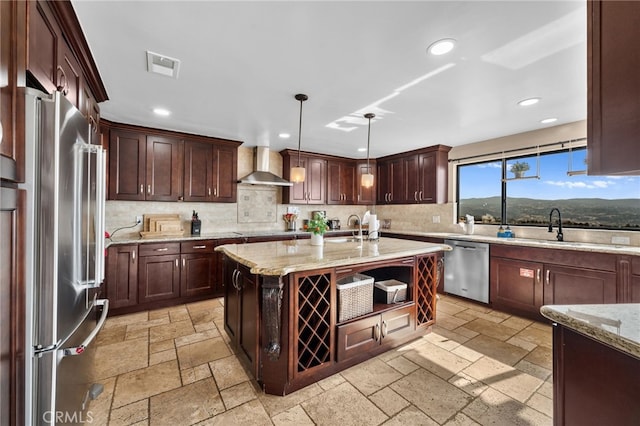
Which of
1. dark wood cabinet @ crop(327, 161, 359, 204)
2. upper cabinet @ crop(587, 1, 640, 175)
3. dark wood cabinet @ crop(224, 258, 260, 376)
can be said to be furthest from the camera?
dark wood cabinet @ crop(327, 161, 359, 204)

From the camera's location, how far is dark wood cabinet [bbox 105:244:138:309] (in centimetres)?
324

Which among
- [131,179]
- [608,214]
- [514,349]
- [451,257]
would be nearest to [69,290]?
[131,179]

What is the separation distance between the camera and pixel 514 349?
254 centimetres

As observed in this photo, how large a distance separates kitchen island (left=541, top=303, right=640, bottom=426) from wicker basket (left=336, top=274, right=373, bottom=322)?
1.31 m

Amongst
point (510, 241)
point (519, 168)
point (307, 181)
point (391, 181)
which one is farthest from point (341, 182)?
point (510, 241)

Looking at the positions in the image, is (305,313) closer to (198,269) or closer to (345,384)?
(345,384)

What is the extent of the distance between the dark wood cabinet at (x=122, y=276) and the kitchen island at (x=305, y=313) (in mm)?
1646

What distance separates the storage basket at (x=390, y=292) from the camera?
2.54 m

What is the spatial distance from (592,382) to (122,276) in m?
4.15

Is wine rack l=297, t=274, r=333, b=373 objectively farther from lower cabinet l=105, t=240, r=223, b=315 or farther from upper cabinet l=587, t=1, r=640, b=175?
lower cabinet l=105, t=240, r=223, b=315

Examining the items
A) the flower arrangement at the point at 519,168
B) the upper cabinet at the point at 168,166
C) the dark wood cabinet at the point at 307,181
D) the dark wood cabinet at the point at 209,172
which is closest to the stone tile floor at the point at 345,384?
the upper cabinet at the point at 168,166

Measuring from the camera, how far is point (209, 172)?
4195 mm

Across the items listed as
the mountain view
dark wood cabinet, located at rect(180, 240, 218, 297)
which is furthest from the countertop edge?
the mountain view

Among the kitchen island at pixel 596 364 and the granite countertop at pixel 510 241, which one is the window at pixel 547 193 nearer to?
the granite countertop at pixel 510 241
